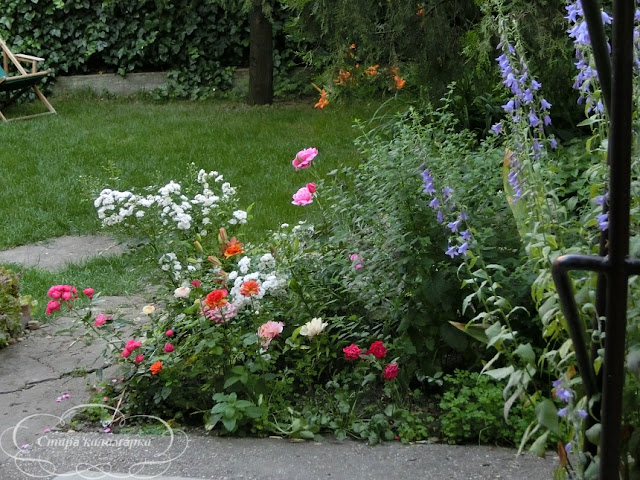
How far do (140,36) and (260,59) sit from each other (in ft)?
7.03

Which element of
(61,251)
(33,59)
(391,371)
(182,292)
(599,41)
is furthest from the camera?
(33,59)

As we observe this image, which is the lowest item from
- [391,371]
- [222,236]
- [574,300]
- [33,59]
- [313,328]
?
[391,371]

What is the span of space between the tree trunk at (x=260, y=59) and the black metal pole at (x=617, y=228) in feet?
30.7

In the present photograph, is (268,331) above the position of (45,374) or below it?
above

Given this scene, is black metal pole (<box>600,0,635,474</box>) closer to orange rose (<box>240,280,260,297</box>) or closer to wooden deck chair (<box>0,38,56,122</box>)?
orange rose (<box>240,280,260,297</box>)

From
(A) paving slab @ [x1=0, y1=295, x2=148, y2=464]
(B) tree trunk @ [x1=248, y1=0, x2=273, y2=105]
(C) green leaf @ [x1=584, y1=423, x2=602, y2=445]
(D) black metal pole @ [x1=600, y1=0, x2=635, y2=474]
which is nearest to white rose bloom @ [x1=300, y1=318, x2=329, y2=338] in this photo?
(A) paving slab @ [x1=0, y1=295, x2=148, y2=464]

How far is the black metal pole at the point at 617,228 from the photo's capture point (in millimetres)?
1092

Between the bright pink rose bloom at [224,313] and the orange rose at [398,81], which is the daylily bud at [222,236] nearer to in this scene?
the bright pink rose bloom at [224,313]

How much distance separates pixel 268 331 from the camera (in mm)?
3242

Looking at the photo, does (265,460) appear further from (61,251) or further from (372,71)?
(372,71)

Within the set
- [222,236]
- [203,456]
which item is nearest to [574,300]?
[203,456]

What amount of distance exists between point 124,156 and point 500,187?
196 inches

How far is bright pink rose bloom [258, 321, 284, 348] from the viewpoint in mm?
3240

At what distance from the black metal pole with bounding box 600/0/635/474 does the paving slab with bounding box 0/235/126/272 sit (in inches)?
175
